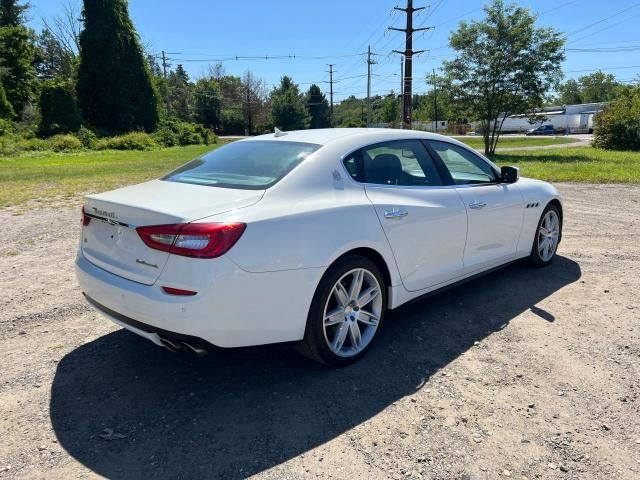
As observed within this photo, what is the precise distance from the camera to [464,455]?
2465 millimetres

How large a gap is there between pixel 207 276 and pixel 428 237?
6.03ft

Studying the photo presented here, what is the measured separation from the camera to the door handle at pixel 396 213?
3.40 m

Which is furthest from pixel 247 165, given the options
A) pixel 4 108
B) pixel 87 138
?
pixel 4 108

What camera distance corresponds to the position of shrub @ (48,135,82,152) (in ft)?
97.5

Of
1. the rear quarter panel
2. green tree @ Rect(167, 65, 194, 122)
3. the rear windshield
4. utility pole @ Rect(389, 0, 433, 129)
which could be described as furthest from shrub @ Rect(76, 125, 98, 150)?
green tree @ Rect(167, 65, 194, 122)

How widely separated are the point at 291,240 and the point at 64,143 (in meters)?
32.2

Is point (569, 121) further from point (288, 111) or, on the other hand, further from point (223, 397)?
point (223, 397)

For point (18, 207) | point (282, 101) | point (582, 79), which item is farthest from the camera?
point (582, 79)

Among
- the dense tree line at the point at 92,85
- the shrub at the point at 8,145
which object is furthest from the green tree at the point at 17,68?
the shrub at the point at 8,145

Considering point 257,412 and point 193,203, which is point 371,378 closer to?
point 257,412

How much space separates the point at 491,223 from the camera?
4.36m

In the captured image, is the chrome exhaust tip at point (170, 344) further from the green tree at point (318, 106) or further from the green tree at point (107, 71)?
the green tree at point (318, 106)

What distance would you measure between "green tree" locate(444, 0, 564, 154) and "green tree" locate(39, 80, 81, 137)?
1051 inches

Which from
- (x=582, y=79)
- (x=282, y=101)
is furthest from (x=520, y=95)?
(x=582, y=79)
